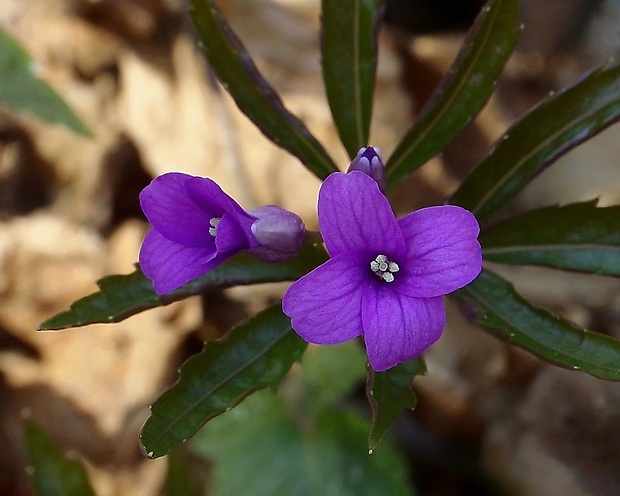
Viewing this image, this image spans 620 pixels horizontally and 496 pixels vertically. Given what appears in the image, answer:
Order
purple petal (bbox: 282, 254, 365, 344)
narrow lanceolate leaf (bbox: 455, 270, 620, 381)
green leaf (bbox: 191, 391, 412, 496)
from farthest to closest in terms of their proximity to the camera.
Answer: green leaf (bbox: 191, 391, 412, 496), narrow lanceolate leaf (bbox: 455, 270, 620, 381), purple petal (bbox: 282, 254, 365, 344)

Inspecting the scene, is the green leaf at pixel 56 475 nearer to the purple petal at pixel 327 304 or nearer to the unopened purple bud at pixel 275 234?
the unopened purple bud at pixel 275 234

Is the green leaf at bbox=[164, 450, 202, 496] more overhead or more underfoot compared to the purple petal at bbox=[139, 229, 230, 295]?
more underfoot

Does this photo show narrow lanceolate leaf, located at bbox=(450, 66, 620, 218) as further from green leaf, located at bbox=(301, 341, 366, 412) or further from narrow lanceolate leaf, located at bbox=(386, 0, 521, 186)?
green leaf, located at bbox=(301, 341, 366, 412)

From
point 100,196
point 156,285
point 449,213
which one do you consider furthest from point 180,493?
point 100,196

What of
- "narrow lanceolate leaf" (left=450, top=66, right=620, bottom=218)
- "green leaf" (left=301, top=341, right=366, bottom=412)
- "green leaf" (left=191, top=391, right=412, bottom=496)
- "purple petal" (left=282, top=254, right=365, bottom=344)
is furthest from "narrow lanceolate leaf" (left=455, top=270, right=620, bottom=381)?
"green leaf" (left=191, top=391, right=412, bottom=496)

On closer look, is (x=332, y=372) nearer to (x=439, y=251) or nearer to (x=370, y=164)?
(x=370, y=164)

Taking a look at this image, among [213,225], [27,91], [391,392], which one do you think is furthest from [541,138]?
[27,91]

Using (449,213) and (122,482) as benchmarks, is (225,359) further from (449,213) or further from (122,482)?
(122,482)
